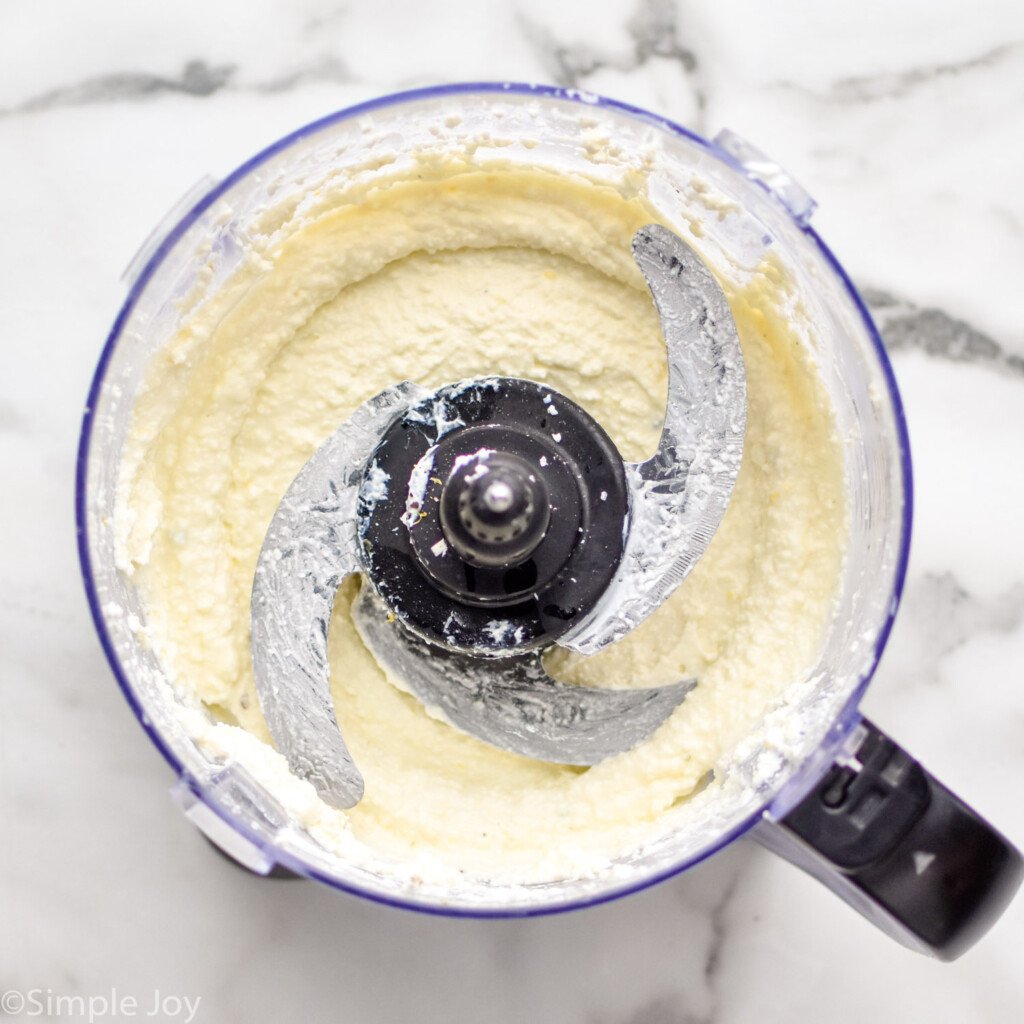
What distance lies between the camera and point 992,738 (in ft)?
3.71

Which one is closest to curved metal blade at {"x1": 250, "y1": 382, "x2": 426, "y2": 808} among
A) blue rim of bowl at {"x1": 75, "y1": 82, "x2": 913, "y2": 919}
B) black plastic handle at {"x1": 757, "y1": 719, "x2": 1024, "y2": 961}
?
blue rim of bowl at {"x1": 75, "y1": 82, "x2": 913, "y2": 919}

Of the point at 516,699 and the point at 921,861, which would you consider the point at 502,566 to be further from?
the point at 921,861

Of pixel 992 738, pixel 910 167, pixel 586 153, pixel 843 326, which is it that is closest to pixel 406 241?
pixel 586 153

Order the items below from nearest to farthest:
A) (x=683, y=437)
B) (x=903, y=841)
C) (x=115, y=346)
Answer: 1. (x=903, y=841)
2. (x=115, y=346)
3. (x=683, y=437)

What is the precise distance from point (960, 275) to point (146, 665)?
0.86m

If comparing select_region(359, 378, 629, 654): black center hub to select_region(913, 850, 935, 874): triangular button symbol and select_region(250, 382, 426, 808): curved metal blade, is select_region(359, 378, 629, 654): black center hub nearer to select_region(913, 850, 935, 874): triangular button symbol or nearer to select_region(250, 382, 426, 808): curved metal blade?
select_region(250, 382, 426, 808): curved metal blade

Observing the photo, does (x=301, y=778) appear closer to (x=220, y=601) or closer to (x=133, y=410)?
(x=220, y=601)

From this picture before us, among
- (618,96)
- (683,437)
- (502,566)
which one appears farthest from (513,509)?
(618,96)

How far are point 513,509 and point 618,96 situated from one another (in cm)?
49

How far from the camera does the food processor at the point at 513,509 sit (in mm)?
906

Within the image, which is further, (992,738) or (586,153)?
(992,738)

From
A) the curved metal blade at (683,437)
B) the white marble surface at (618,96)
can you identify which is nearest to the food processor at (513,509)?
the curved metal blade at (683,437)

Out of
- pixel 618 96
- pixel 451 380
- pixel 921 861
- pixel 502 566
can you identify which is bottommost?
pixel 921 861

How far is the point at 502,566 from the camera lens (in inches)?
39.1
